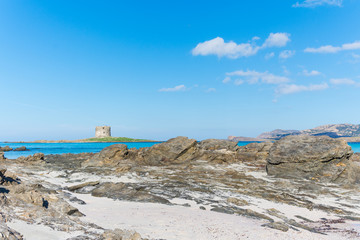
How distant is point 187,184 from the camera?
17.9 metres

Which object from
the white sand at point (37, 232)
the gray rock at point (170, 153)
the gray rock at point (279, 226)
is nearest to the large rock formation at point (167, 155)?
the gray rock at point (170, 153)

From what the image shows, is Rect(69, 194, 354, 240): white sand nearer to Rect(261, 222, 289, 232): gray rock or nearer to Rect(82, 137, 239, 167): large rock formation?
Rect(261, 222, 289, 232): gray rock

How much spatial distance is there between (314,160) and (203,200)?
14727 mm

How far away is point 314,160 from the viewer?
22891 millimetres

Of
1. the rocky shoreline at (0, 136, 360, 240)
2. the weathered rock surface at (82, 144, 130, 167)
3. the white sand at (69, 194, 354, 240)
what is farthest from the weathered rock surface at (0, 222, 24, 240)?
the weathered rock surface at (82, 144, 130, 167)

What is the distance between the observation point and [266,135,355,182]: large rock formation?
70.7 feet

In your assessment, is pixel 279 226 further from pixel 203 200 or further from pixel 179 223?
pixel 203 200

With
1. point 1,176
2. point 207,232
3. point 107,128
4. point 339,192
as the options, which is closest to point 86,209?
point 1,176

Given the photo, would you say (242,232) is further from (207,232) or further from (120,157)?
(120,157)

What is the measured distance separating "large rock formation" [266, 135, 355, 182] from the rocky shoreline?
86 millimetres

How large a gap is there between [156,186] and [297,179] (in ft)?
42.9

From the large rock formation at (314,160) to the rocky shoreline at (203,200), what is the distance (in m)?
0.09

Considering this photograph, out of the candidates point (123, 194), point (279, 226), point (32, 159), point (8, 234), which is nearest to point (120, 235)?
point (8, 234)

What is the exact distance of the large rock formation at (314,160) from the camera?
21541 mm
